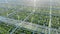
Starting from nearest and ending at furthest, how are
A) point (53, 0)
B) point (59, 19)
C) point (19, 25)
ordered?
point (19, 25) → point (59, 19) → point (53, 0)

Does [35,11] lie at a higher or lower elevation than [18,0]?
lower

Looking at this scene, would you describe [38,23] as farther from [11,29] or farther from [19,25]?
[11,29]

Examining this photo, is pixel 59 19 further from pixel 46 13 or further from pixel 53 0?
pixel 53 0

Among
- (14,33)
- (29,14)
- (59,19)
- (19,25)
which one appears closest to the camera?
(14,33)

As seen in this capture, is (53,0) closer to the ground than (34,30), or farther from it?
farther from it

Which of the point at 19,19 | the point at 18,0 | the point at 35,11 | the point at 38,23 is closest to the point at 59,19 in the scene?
the point at 38,23

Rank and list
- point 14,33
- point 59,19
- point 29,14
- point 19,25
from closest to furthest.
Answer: point 14,33, point 19,25, point 59,19, point 29,14

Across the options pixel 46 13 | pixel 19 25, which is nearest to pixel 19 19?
pixel 19 25

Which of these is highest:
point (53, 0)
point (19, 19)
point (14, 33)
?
point (53, 0)

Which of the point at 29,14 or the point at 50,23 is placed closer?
the point at 50,23
